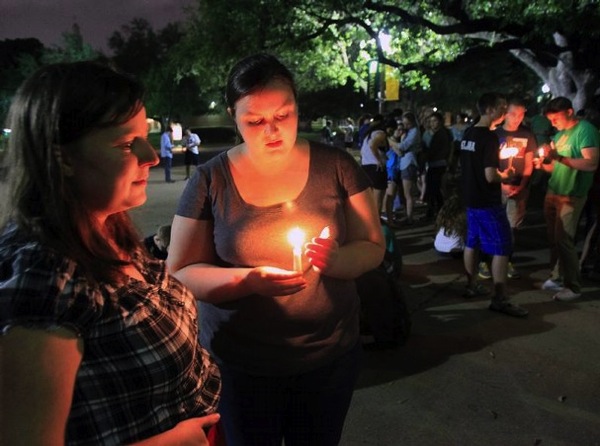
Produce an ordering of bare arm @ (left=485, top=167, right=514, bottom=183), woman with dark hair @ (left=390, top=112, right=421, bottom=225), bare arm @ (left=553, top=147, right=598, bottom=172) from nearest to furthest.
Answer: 1. bare arm @ (left=485, top=167, right=514, bottom=183)
2. bare arm @ (left=553, top=147, right=598, bottom=172)
3. woman with dark hair @ (left=390, top=112, right=421, bottom=225)

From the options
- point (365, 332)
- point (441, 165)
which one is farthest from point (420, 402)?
point (441, 165)

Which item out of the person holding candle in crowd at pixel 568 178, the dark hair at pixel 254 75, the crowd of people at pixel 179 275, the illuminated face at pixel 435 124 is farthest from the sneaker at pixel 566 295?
the illuminated face at pixel 435 124

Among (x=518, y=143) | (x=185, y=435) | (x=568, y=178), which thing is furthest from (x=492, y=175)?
(x=185, y=435)

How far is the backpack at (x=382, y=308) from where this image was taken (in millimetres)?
4480

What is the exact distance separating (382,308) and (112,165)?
3.60 metres

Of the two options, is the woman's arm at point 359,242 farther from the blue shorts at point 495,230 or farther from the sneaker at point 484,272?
the sneaker at point 484,272

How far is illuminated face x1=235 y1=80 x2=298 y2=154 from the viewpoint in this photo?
72.9 inches

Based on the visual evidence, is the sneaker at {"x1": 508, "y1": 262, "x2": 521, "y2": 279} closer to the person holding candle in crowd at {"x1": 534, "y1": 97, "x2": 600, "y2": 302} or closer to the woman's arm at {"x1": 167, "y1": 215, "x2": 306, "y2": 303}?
the person holding candle in crowd at {"x1": 534, "y1": 97, "x2": 600, "y2": 302}

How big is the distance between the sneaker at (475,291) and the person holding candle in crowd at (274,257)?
4.31m

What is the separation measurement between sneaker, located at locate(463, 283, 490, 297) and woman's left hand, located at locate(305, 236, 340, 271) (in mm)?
4636

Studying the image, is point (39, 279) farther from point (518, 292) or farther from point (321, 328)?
point (518, 292)

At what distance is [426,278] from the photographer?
687cm

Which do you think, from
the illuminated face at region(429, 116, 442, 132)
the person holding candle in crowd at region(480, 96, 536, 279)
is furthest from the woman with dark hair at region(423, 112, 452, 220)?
the person holding candle in crowd at region(480, 96, 536, 279)

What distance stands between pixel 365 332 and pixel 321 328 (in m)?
2.85
